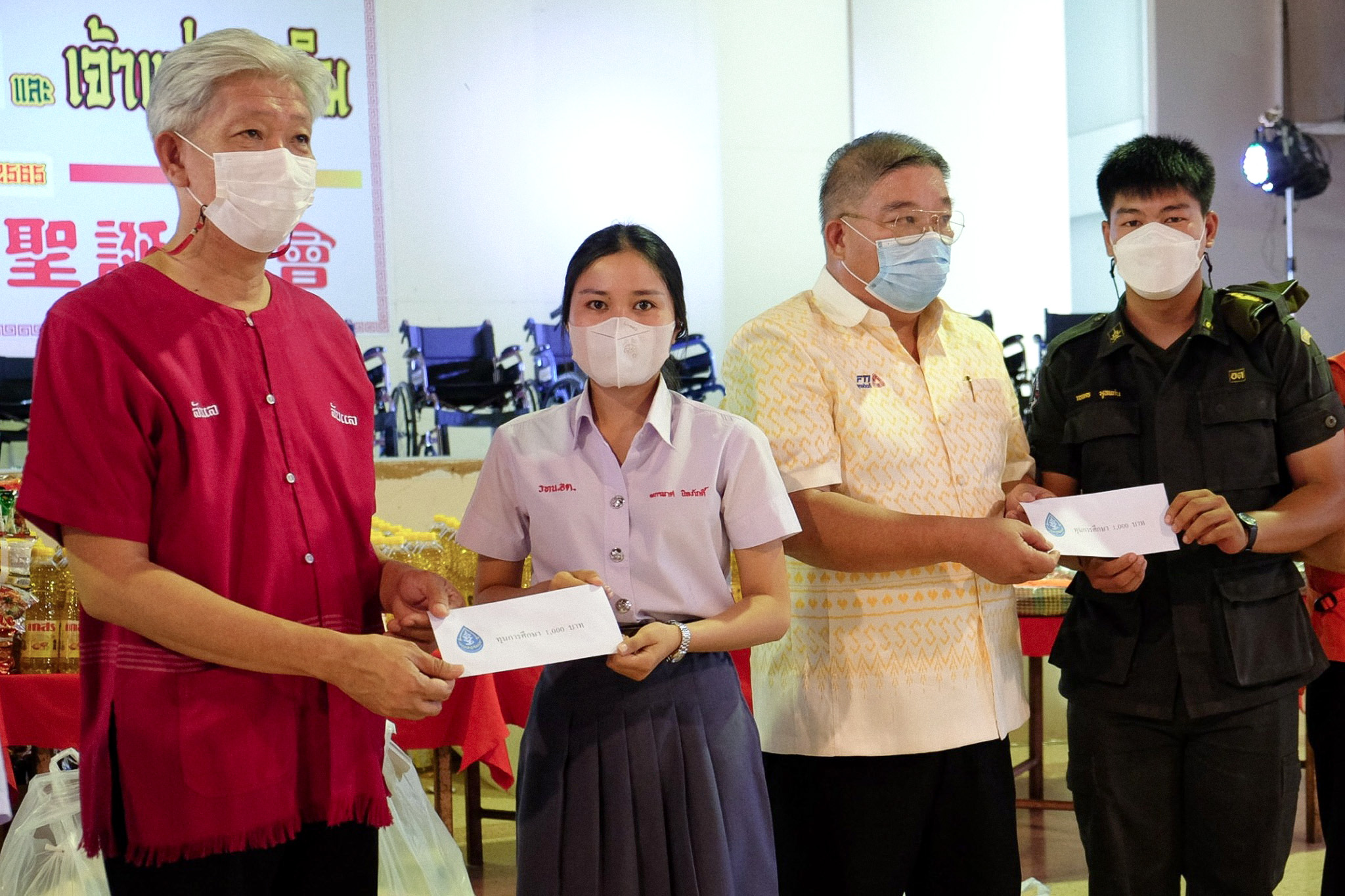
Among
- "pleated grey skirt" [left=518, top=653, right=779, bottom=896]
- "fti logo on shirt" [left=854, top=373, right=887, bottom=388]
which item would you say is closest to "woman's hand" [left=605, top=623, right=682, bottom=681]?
"pleated grey skirt" [left=518, top=653, right=779, bottom=896]

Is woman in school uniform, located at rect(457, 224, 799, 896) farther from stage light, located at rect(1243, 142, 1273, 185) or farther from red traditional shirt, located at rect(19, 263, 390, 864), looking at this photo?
stage light, located at rect(1243, 142, 1273, 185)

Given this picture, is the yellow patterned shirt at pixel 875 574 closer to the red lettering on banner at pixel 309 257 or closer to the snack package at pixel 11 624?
the snack package at pixel 11 624

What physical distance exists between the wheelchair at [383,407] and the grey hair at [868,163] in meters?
4.38

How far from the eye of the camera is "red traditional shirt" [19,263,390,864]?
1.35 meters

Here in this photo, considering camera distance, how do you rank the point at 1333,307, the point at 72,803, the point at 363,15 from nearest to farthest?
the point at 72,803
the point at 363,15
the point at 1333,307

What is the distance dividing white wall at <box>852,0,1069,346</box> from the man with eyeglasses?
5.56 m

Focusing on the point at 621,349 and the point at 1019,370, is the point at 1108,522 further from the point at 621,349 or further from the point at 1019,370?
the point at 1019,370

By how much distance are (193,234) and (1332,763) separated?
238 cm

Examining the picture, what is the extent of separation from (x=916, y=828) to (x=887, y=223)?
1054mm

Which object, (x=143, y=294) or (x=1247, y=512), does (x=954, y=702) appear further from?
(x=143, y=294)

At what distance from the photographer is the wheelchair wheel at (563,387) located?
6.52m

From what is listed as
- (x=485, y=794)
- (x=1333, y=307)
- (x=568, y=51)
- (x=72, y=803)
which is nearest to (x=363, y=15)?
(x=568, y=51)

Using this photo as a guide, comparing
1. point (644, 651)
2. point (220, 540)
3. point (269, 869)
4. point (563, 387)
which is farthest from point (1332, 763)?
point (563, 387)

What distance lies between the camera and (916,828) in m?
2.03
